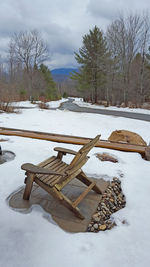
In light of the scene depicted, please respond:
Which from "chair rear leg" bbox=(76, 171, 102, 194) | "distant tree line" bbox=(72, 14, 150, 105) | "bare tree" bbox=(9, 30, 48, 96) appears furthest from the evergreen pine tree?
"chair rear leg" bbox=(76, 171, 102, 194)

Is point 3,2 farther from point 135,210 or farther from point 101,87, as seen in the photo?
point 101,87

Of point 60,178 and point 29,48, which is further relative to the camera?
point 29,48

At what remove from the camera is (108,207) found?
1885 mm

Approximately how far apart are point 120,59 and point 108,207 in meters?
19.5

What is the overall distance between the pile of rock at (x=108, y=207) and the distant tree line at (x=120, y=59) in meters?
16.4

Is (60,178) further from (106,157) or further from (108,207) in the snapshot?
(106,157)

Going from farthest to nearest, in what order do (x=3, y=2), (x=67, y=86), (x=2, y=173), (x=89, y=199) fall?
(x=67, y=86), (x=3, y=2), (x=2, y=173), (x=89, y=199)

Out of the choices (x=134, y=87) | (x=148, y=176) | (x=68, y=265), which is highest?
(x=134, y=87)

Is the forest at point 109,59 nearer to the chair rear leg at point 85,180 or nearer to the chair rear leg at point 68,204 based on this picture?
the chair rear leg at point 85,180

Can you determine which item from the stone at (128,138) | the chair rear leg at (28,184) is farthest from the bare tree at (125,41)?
the chair rear leg at (28,184)

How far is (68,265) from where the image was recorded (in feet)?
3.99

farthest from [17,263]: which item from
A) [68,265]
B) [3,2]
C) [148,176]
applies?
[3,2]

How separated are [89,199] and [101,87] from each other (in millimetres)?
21605

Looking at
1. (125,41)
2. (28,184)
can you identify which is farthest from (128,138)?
(125,41)
